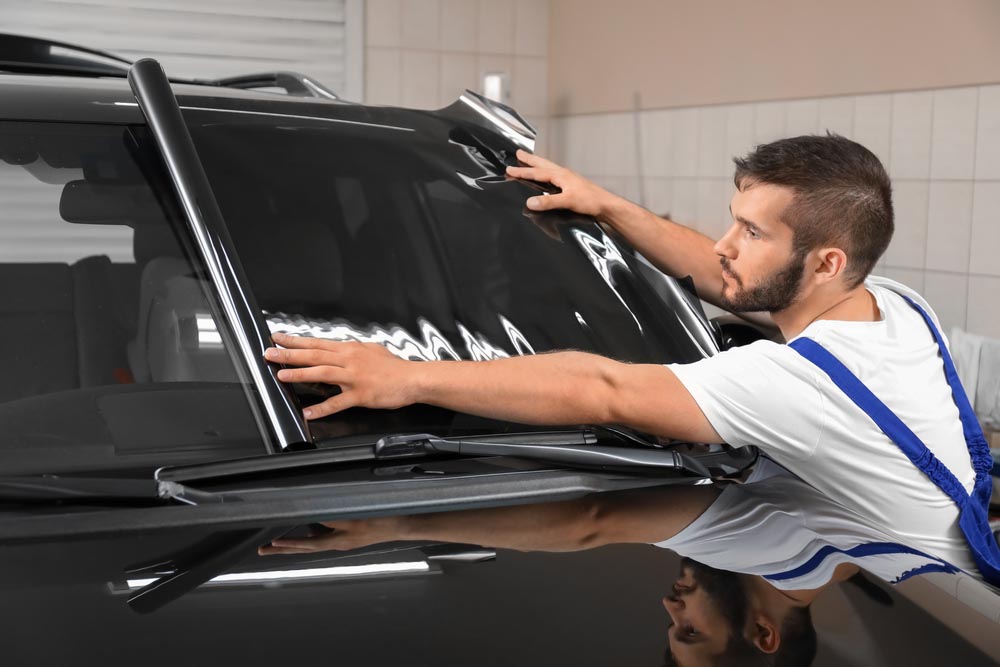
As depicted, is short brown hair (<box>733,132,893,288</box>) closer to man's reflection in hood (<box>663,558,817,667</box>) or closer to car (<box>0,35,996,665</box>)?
car (<box>0,35,996,665</box>)

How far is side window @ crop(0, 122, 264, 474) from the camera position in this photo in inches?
43.8

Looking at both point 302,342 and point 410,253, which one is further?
Result: point 410,253

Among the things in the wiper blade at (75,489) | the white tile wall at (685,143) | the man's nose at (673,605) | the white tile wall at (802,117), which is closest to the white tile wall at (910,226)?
the white tile wall at (802,117)

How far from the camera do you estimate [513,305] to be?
1438 millimetres

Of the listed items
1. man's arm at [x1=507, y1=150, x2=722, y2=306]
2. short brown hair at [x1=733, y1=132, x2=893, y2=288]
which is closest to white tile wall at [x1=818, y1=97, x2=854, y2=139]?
man's arm at [x1=507, y1=150, x2=722, y2=306]

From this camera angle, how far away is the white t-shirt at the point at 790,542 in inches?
37.0

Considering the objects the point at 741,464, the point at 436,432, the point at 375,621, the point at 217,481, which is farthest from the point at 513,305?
the point at 375,621

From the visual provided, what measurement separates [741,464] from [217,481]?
0.62 metres

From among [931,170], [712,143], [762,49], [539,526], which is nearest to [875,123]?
[931,170]

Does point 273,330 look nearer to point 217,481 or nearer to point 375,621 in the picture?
point 217,481

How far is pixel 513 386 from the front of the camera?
4.13 feet

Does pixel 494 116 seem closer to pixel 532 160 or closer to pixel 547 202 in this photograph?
pixel 532 160

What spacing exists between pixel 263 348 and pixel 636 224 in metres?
0.82

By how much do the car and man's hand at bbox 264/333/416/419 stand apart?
0.06 feet
